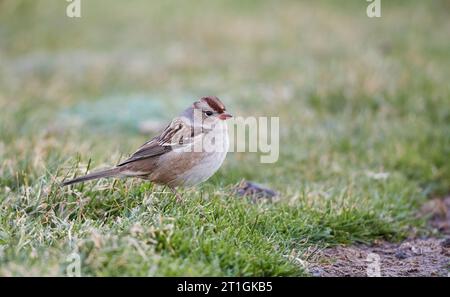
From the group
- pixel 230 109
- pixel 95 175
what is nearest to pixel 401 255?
pixel 95 175

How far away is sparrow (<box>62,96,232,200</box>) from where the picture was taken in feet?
18.3

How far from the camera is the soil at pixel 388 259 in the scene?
17.5ft

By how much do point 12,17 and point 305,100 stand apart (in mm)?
7681

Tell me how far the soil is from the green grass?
0.16m

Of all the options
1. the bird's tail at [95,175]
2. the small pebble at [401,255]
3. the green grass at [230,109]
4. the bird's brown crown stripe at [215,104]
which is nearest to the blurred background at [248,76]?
the green grass at [230,109]

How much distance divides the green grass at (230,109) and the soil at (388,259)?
0.53 ft

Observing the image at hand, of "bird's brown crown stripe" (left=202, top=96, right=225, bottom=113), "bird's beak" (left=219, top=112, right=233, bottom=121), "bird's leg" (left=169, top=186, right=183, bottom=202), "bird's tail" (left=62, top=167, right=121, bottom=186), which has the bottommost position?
"bird's leg" (left=169, top=186, right=183, bottom=202)

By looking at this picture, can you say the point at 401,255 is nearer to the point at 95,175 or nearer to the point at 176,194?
the point at 176,194

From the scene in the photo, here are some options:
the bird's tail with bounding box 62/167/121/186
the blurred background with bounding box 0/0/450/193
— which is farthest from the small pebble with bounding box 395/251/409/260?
the bird's tail with bounding box 62/167/121/186

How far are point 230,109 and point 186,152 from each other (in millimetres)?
4987

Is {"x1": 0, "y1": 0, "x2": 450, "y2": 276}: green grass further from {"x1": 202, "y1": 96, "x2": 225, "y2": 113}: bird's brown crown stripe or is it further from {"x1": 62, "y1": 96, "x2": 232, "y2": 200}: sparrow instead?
{"x1": 202, "y1": 96, "x2": 225, "y2": 113}: bird's brown crown stripe

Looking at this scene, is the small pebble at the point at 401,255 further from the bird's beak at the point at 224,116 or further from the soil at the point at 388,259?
the bird's beak at the point at 224,116

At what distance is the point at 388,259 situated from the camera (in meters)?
5.76
